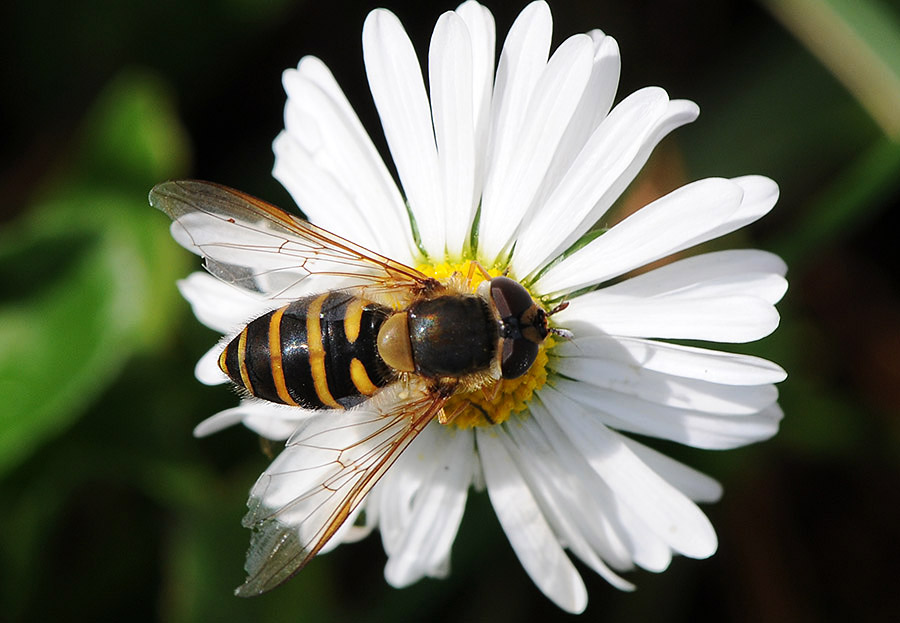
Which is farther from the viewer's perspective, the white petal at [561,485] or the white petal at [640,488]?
the white petal at [561,485]

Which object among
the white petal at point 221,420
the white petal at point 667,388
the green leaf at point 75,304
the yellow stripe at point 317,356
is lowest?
the white petal at point 667,388

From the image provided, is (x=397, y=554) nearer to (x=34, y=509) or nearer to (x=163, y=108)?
(x=34, y=509)

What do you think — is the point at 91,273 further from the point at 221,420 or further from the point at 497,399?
the point at 497,399

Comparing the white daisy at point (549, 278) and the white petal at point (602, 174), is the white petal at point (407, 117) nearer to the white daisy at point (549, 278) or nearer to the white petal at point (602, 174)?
the white daisy at point (549, 278)

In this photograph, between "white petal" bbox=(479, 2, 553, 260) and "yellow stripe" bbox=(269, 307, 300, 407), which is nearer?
"yellow stripe" bbox=(269, 307, 300, 407)

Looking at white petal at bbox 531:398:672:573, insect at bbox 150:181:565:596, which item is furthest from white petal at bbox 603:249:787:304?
white petal at bbox 531:398:672:573

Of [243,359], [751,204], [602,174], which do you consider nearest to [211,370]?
[243,359]

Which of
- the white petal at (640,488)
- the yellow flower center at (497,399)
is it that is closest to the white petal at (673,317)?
the yellow flower center at (497,399)

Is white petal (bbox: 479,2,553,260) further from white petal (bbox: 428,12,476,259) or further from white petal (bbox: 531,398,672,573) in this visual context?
white petal (bbox: 531,398,672,573)
